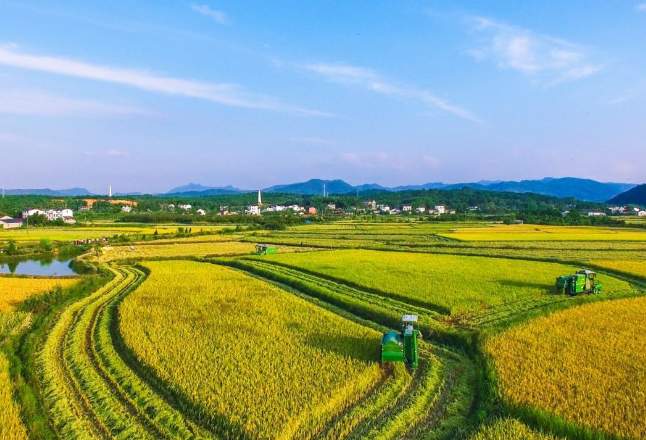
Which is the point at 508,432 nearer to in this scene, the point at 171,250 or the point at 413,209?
the point at 171,250

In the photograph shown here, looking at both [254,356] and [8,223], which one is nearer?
[254,356]

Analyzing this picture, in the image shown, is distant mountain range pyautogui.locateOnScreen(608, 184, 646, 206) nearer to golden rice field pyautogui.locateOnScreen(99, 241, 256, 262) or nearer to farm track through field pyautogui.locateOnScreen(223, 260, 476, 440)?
golden rice field pyautogui.locateOnScreen(99, 241, 256, 262)

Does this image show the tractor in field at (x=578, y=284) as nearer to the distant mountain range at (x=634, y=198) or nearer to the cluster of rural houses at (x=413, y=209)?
the cluster of rural houses at (x=413, y=209)

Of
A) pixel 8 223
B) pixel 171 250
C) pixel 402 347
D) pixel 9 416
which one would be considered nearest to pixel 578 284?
pixel 402 347

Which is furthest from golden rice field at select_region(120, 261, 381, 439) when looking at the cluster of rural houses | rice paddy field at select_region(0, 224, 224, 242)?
the cluster of rural houses

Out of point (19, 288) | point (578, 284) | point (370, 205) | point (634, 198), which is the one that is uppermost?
point (634, 198)

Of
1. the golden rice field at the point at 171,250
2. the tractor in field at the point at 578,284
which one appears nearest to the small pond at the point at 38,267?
the golden rice field at the point at 171,250

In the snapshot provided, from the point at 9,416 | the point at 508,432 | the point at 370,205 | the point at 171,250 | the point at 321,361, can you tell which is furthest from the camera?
the point at 370,205
